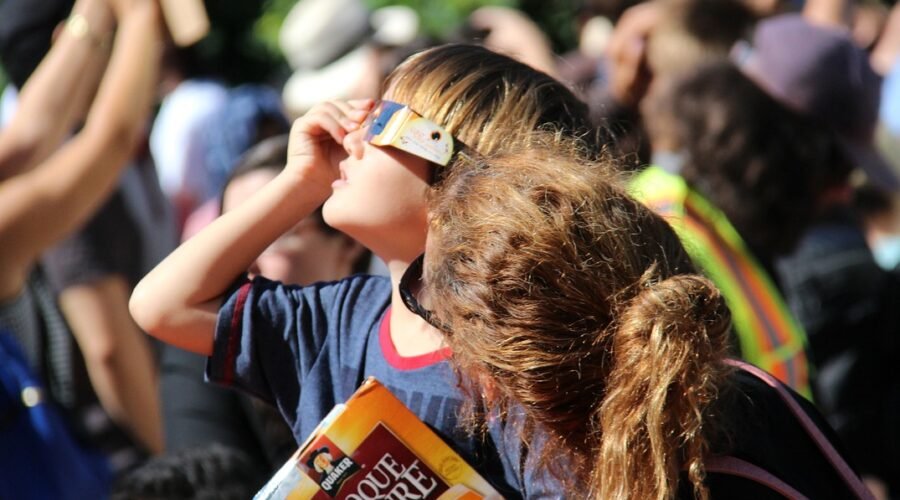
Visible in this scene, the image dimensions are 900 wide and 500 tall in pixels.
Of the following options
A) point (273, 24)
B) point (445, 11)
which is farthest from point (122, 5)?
point (273, 24)

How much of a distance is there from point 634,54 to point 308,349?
2270 millimetres

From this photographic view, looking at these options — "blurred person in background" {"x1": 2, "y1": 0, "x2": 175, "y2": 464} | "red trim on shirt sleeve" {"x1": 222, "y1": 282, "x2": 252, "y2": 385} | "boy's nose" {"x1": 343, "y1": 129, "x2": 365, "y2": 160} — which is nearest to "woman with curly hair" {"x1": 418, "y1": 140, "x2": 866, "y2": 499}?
"boy's nose" {"x1": 343, "y1": 129, "x2": 365, "y2": 160}

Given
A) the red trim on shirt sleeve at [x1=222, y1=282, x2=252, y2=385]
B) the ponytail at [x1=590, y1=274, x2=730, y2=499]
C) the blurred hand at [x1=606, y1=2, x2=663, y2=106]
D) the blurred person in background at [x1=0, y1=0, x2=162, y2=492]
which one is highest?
the blurred person in background at [x1=0, y1=0, x2=162, y2=492]

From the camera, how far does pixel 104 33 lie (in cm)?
284

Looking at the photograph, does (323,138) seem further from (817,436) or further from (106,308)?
(106,308)

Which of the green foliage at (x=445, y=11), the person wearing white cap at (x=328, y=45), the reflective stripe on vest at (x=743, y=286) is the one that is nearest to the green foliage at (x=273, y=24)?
the green foliage at (x=445, y=11)

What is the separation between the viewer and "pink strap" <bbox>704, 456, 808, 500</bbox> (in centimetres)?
143

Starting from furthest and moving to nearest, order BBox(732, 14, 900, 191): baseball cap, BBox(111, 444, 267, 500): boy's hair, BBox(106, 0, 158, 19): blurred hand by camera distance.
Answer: BBox(732, 14, 900, 191): baseball cap, BBox(106, 0, 158, 19): blurred hand, BBox(111, 444, 267, 500): boy's hair

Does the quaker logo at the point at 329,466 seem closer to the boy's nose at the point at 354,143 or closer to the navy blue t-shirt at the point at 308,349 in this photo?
the navy blue t-shirt at the point at 308,349

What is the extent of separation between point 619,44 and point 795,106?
2.63ft

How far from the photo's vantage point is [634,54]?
3.68 metres

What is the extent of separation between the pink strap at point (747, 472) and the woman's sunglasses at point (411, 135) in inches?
21.4

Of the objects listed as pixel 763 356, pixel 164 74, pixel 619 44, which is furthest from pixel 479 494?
pixel 164 74

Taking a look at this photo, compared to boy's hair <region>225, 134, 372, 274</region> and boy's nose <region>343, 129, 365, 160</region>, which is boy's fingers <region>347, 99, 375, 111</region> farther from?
boy's hair <region>225, 134, 372, 274</region>
